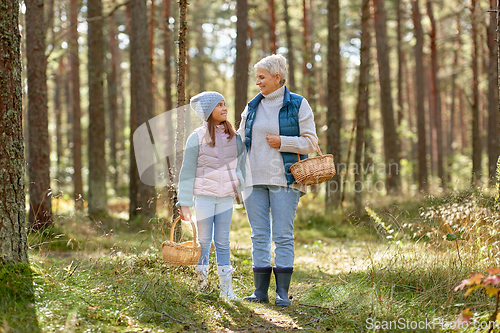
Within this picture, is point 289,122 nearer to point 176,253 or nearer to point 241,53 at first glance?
point 176,253

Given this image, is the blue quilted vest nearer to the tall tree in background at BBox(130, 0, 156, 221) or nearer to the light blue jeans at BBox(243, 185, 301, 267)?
the light blue jeans at BBox(243, 185, 301, 267)

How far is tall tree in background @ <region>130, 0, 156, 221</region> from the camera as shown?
32.7ft

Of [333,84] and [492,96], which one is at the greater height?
[492,96]

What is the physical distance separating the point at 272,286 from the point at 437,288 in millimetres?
1911

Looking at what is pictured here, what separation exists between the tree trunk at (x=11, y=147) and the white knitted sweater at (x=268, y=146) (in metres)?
1.97

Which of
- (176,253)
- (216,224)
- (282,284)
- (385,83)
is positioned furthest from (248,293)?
(385,83)

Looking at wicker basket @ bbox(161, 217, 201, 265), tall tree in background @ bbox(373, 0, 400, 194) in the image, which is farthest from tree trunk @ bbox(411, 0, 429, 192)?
wicker basket @ bbox(161, 217, 201, 265)

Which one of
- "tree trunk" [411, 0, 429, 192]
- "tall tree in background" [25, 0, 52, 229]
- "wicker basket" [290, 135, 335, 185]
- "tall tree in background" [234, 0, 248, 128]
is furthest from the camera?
"tree trunk" [411, 0, 429, 192]

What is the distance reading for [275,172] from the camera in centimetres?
404

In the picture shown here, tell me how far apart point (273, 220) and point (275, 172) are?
45 centimetres

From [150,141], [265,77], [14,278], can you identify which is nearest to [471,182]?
[265,77]

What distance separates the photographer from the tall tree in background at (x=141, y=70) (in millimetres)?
9953

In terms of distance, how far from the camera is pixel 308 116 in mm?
4098

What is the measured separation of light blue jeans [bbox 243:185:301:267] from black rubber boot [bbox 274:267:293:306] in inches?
1.9
